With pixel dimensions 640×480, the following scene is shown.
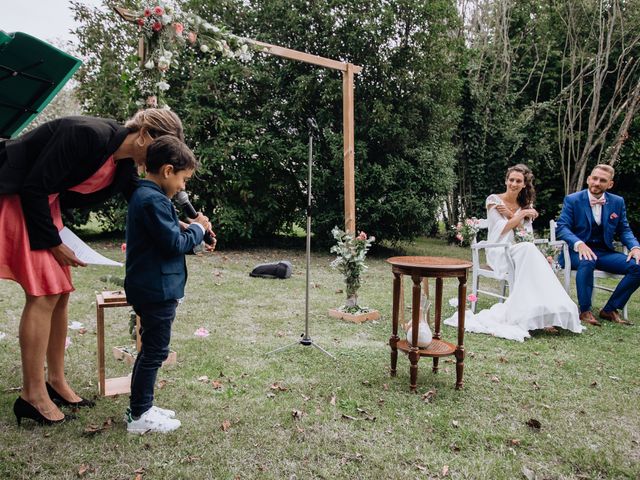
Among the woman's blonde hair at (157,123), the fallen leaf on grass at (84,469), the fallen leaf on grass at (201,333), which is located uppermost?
the woman's blonde hair at (157,123)

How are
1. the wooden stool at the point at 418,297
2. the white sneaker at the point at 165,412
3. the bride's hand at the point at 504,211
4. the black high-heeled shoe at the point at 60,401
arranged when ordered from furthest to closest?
the bride's hand at the point at 504,211 → the wooden stool at the point at 418,297 → the black high-heeled shoe at the point at 60,401 → the white sneaker at the point at 165,412

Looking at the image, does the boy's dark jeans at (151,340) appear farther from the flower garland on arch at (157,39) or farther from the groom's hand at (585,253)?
the groom's hand at (585,253)

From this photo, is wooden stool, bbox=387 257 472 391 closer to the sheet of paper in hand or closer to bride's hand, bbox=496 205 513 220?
the sheet of paper in hand

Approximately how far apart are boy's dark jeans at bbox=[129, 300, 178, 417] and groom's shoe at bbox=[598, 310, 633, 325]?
5381 millimetres

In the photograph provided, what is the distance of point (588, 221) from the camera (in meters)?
6.38

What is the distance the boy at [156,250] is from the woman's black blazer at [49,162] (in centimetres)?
29

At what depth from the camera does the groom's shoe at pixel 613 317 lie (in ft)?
19.8

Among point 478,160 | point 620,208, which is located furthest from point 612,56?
point 620,208

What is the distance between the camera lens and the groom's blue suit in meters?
6.05

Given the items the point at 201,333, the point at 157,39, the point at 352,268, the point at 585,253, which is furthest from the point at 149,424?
the point at 585,253

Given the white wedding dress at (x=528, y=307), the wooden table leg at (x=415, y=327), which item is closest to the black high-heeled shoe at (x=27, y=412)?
the wooden table leg at (x=415, y=327)

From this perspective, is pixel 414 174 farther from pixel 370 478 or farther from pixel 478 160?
pixel 370 478

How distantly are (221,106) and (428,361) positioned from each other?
→ 818 cm

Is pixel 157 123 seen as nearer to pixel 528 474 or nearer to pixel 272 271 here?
pixel 528 474
